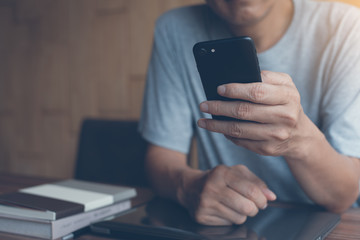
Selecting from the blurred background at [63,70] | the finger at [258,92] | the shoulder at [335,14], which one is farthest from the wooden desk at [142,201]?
the blurred background at [63,70]

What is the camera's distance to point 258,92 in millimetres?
477

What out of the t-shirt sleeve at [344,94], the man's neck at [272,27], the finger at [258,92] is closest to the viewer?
the finger at [258,92]

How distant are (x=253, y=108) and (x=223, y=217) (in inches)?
7.6

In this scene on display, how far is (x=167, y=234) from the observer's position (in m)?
0.54

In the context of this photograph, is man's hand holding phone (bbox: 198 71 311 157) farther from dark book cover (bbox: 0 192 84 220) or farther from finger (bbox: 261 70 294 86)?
dark book cover (bbox: 0 192 84 220)

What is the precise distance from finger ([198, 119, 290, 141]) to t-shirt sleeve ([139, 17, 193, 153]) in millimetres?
380

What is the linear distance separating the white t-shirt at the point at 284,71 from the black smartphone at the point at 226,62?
32 cm

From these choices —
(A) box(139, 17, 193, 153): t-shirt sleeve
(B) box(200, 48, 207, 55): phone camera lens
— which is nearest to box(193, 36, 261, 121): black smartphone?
(B) box(200, 48, 207, 55): phone camera lens

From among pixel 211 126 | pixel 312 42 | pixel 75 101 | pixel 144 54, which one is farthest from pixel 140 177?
pixel 211 126

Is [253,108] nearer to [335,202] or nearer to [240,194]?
[240,194]

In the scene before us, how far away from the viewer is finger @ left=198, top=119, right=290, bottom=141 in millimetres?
516

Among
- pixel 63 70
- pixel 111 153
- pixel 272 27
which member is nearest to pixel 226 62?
pixel 272 27

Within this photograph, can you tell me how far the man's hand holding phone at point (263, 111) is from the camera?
0.48 m

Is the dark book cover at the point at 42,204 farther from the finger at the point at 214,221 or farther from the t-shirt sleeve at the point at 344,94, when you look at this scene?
the t-shirt sleeve at the point at 344,94
